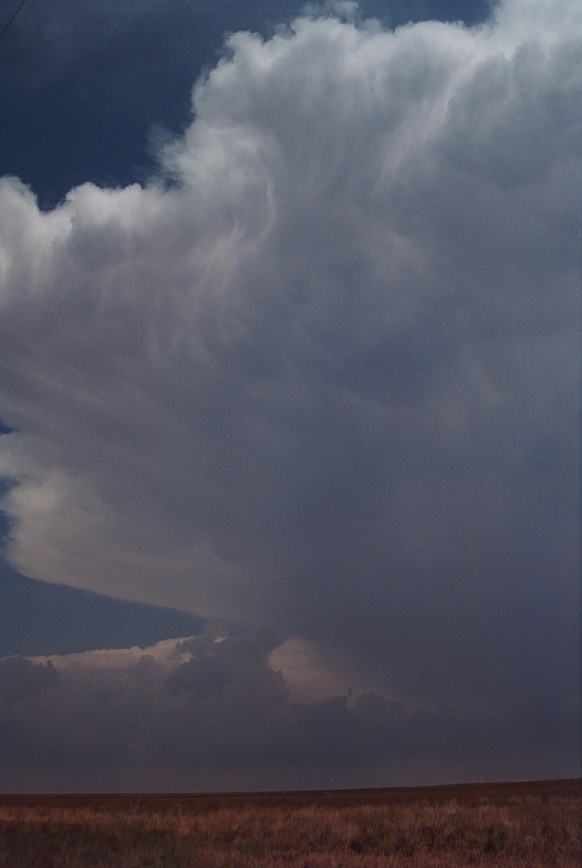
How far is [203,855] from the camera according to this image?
25.6 meters

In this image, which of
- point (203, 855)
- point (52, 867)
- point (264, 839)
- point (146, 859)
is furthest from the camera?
point (264, 839)

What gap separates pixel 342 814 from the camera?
41.1 m

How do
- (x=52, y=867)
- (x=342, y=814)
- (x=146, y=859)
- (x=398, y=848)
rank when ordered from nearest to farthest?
(x=52, y=867)
(x=146, y=859)
(x=398, y=848)
(x=342, y=814)

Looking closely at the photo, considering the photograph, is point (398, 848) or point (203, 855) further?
point (398, 848)

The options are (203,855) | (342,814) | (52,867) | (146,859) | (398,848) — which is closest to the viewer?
(52,867)

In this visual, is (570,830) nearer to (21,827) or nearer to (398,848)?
(398,848)

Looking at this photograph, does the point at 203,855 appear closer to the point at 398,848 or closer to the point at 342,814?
the point at 398,848

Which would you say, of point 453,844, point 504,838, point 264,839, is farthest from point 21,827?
point 504,838

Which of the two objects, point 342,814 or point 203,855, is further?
point 342,814

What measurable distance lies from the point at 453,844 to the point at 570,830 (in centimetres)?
573

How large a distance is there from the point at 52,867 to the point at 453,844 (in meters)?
15.0

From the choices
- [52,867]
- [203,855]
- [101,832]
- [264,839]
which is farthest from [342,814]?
[52,867]

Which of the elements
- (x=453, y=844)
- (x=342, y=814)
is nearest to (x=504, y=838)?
(x=453, y=844)

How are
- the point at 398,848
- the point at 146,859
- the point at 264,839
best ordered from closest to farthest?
the point at 146,859 < the point at 398,848 < the point at 264,839
